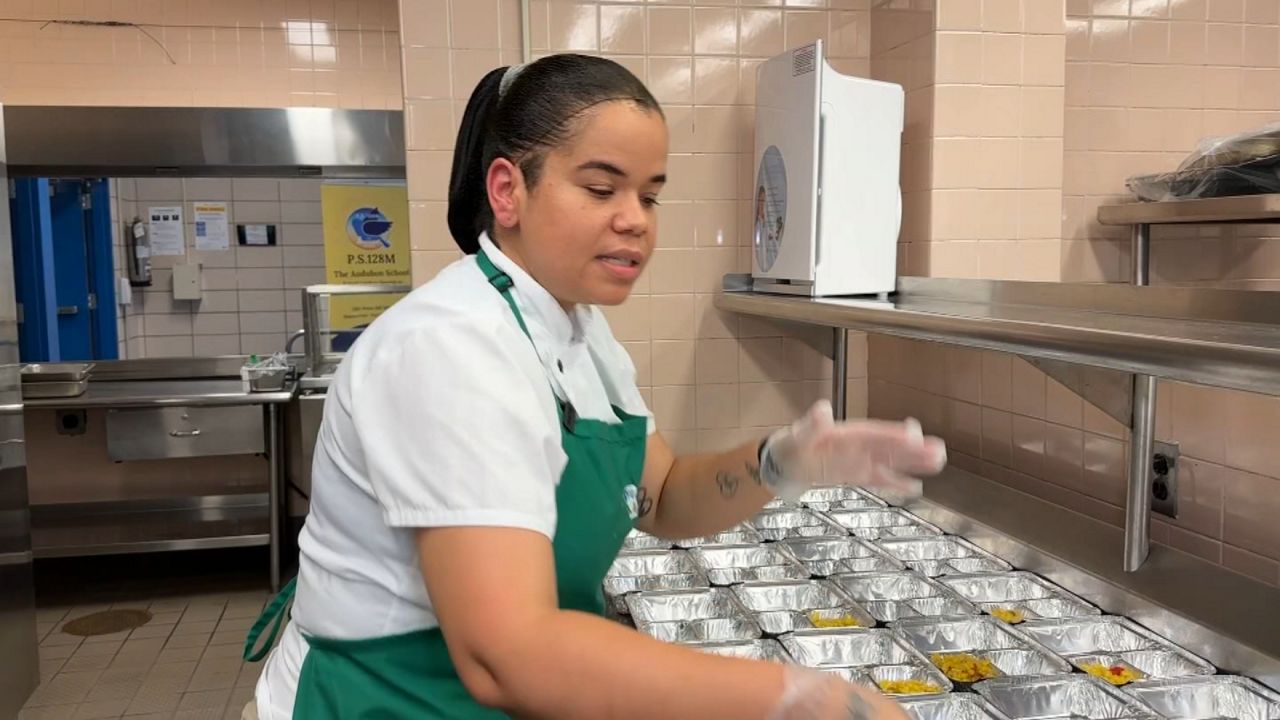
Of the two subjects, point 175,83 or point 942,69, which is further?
point 175,83

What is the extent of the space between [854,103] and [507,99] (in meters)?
1.44

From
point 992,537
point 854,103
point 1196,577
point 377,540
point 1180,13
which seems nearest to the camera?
point 377,540

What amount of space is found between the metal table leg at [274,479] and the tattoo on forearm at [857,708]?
4.01 m

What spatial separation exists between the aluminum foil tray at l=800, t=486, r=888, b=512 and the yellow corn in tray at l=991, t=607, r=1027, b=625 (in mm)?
737

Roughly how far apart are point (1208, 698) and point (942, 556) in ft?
2.29

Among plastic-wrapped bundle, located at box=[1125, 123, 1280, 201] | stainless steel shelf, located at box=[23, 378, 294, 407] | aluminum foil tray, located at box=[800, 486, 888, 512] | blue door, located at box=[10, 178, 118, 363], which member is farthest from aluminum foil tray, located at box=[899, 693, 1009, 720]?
blue door, located at box=[10, 178, 118, 363]

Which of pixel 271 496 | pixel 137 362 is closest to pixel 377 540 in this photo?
pixel 271 496

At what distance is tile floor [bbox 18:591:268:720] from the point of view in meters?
3.43

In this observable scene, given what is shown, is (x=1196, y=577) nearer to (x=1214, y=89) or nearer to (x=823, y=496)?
(x=823, y=496)

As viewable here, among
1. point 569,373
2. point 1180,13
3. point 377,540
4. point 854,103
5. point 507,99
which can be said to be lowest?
point 377,540

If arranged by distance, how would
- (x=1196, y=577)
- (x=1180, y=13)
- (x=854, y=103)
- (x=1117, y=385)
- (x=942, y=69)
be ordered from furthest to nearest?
1. (x=1180, y=13)
2. (x=942, y=69)
3. (x=854, y=103)
4. (x=1117, y=385)
5. (x=1196, y=577)

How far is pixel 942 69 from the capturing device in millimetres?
2553

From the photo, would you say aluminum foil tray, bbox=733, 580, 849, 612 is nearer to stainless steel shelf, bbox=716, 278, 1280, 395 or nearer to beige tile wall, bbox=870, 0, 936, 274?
stainless steel shelf, bbox=716, 278, 1280, 395

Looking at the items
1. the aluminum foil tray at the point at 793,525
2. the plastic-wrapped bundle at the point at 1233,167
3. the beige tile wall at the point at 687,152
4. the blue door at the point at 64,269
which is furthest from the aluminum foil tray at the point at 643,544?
the blue door at the point at 64,269
